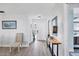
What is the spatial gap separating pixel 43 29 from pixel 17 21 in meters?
0.55

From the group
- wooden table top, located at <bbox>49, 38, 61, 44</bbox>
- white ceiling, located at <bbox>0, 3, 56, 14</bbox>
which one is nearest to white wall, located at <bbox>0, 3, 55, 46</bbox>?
white ceiling, located at <bbox>0, 3, 56, 14</bbox>

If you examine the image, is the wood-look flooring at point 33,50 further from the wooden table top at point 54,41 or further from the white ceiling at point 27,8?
the white ceiling at point 27,8

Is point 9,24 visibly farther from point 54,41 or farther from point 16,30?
point 54,41

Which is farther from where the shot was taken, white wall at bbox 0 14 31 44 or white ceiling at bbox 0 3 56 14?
white wall at bbox 0 14 31 44

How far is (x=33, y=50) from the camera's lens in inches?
92.2

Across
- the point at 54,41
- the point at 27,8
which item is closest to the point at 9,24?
the point at 27,8

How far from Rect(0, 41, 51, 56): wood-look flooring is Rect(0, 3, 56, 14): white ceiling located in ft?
2.12

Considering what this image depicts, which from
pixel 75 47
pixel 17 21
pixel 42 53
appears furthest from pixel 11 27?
pixel 75 47

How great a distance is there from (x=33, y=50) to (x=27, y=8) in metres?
0.83

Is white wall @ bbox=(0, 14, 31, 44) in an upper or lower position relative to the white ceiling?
lower

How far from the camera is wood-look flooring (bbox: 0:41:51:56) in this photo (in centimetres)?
225

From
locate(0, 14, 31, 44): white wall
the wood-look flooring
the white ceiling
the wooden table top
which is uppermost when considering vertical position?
the white ceiling

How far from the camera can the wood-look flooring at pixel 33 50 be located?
7.38ft

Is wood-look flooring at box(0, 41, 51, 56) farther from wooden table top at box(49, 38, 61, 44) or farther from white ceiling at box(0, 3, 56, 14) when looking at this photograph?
white ceiling at box(0, 3, 56, 14)
